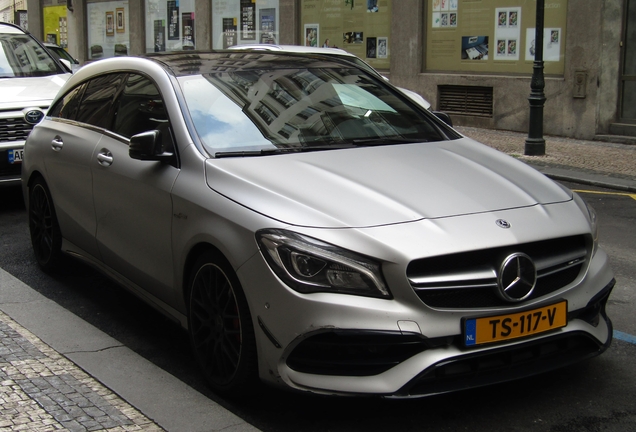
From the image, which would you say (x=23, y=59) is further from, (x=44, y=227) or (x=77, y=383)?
(x=77, y=383)

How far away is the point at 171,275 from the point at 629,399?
7.51 feet

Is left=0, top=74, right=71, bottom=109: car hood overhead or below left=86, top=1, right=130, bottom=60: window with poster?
below

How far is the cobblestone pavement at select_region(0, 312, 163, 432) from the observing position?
3.72 metres

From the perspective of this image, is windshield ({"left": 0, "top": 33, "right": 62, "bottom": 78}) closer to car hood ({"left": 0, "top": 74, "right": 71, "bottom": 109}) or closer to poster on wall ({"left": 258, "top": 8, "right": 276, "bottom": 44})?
car hood ({"left": 0, "top": 74, "right": 71, "bottom": 109})

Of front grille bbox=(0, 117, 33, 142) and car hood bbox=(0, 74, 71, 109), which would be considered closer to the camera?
front grille bbox=(0, 117, 33, 142)

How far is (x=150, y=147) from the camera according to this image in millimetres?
4695

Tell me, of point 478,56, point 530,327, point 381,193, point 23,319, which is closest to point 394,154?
point 381,193

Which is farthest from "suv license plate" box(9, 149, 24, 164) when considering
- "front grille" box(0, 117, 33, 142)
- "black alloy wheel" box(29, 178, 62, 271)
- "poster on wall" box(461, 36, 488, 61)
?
"poster on wall" box(461, 36, 488, 61)

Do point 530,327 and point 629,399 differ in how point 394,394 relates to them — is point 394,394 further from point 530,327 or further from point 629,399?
point 629,399

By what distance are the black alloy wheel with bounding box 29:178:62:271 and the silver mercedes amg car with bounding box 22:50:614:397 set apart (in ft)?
2.86

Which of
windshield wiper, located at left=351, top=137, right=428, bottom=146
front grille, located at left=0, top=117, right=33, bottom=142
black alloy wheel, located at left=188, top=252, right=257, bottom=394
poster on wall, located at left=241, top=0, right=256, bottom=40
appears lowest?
black alloy wheel, located at left=188, top=252, right=257, bottom=394

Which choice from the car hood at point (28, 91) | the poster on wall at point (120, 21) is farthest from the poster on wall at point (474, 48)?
the poster on wall at point (120, 21)

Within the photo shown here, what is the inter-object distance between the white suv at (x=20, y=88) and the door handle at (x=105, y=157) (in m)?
3.35

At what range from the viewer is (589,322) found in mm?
4133
